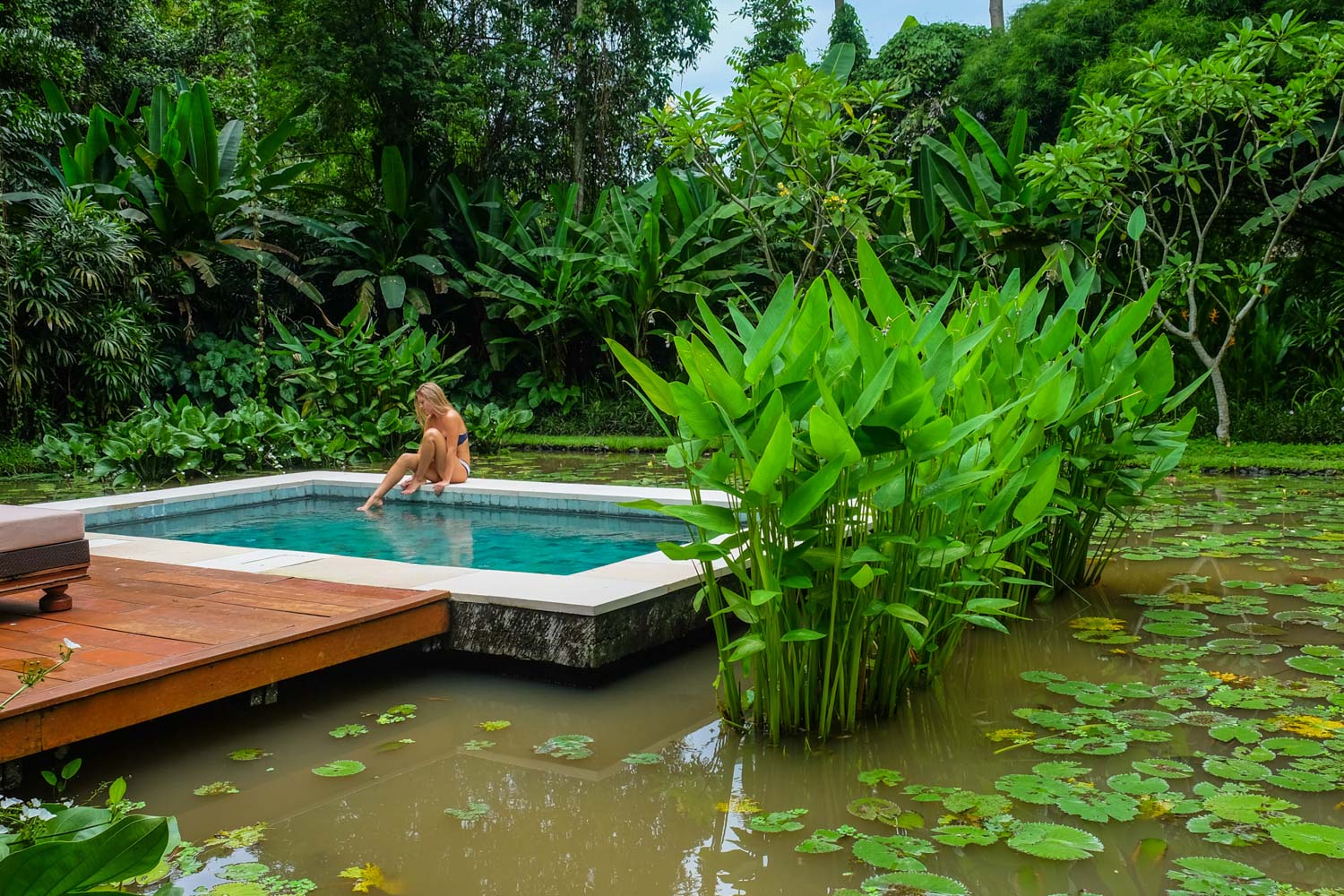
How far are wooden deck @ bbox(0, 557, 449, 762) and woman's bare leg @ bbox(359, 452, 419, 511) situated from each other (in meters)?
2.47

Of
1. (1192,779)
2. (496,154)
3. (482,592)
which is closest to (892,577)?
(1192,779)

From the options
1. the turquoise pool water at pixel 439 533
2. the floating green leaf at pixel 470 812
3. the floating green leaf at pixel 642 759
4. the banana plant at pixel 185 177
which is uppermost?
the banana plant at pixel 185 177

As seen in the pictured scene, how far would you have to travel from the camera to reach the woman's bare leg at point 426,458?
21.0 feet

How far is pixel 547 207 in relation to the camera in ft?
45.6

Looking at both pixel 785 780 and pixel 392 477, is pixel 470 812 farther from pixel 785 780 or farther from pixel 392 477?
pixel 392 477

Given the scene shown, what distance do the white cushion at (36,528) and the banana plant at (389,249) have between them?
8.09 meters

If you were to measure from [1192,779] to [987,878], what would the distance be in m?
0.72

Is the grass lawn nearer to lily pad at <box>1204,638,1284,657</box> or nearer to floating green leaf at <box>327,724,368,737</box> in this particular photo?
lily pad at <box>1204,638,1284,657</box>

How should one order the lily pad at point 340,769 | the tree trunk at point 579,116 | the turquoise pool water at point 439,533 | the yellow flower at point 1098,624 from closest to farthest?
the lily pad at point 340,769, the yellow flower at point 1098,624, the turquoise pool water at point 439,533, the tree trunk at point 579,116

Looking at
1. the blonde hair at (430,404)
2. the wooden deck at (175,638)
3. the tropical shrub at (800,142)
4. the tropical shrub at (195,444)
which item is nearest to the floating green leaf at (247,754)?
the wooden deck at (175,638)

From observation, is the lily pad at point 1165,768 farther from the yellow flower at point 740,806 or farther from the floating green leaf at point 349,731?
the floating green leaf at point 349,731

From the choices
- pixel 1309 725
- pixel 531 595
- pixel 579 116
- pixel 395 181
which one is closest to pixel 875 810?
pixel 1309 725

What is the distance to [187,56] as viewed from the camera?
1650 cm

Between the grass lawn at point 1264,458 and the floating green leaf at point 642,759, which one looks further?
the grass lawn at point 1264,458
